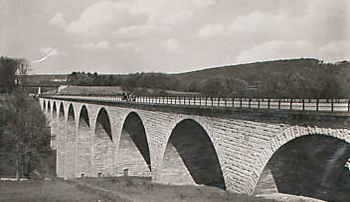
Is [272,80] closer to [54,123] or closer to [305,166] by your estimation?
[305,166]

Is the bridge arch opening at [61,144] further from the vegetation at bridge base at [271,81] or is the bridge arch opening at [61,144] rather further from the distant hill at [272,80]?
the distant hill at [272,80]

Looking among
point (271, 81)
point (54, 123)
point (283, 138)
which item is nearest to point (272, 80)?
point (271, 81)

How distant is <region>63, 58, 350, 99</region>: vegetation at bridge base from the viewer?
27.7ft

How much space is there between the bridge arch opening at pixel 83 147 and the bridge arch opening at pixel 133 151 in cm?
599

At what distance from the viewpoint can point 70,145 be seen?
34281mm

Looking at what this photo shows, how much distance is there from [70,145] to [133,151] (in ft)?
47.7

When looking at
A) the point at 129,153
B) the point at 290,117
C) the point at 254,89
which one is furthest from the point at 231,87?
the point at 290,117

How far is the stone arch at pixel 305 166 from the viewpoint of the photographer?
8750 millimetres

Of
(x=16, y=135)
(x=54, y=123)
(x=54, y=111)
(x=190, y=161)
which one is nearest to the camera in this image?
(x=190, y=161)

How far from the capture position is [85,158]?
28.9 m

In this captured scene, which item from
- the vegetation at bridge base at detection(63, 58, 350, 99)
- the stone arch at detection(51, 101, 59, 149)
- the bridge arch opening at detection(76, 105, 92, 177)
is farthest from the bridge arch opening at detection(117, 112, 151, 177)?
the stone arch at detection(51, 101, 59, 149)

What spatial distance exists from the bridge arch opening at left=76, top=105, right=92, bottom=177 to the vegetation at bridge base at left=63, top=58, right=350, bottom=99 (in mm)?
9067

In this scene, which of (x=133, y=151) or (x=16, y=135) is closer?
(x=16, y=135)

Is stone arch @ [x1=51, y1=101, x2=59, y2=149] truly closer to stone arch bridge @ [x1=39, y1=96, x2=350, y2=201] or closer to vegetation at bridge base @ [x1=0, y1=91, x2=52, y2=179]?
vegetation at bridge base @ [x1=0, y1=91, x2=52, y2=179]
